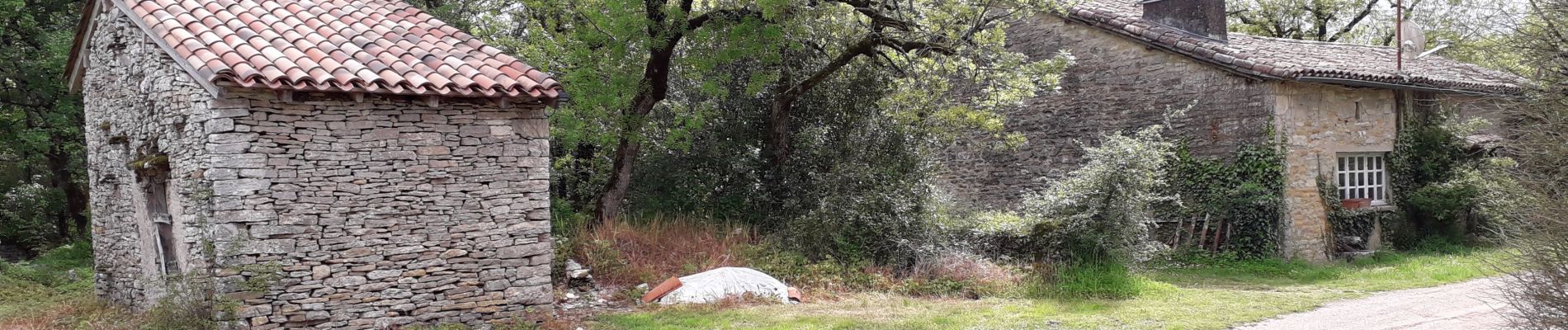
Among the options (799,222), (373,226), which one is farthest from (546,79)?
(799,222)

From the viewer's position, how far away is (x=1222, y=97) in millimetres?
13664

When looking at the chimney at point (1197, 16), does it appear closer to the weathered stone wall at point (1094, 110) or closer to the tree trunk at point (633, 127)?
the weathered stone wall at point (1094, 110)

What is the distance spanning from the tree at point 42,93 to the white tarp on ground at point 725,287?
9.78 metres

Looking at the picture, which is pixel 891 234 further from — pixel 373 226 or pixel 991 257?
pixel 373 226

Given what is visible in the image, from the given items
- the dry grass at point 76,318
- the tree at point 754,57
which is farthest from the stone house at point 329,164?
the tree at point 754,57

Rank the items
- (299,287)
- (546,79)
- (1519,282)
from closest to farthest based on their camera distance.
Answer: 1. (1519,282)
2. (299,287)
3. (546,79)

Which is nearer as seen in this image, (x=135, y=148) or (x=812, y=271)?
(x=135, y=148)

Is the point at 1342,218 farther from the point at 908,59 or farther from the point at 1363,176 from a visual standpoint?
the point at 908,59

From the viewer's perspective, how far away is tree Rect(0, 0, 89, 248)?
542 inches

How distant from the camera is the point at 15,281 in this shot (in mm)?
11828

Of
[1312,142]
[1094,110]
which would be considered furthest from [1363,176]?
[1094,110]

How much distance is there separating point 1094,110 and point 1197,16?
6.58 feet

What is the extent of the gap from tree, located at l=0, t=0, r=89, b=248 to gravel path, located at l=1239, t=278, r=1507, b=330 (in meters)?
15.3

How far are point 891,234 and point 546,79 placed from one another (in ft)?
15.7
